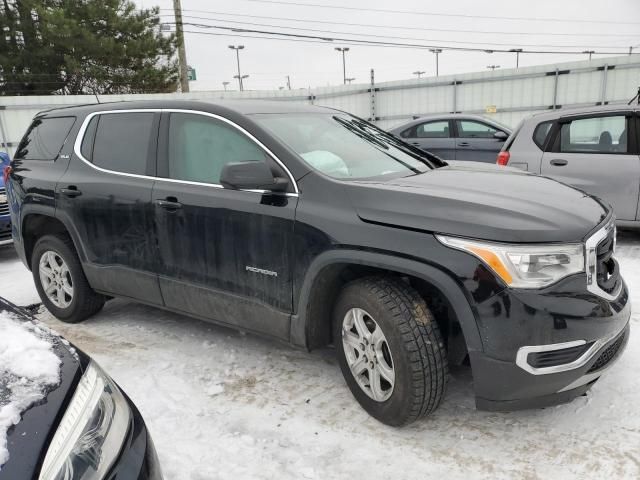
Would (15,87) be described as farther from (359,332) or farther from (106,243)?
(359,332)

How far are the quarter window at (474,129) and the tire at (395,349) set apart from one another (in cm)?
805

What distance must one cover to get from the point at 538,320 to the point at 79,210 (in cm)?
325

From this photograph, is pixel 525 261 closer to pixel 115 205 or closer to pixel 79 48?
pixel 115 205

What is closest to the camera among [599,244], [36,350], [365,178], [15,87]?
[36,350]

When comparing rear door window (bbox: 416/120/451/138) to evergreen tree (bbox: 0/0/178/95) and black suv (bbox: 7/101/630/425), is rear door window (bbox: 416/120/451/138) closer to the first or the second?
black suv (bbox: 7/101/630/425)

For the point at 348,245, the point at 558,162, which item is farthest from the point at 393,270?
the point at 558,162

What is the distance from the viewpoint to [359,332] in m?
2.60

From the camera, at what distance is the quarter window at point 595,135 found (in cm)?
555

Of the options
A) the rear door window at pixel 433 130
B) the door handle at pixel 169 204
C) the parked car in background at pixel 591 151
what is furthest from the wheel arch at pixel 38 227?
the rear door window at pixel 433 130

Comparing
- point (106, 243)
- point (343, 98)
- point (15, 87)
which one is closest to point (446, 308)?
point (106, 243)

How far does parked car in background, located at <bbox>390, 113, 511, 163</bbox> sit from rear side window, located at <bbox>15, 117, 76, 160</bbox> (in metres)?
7.12

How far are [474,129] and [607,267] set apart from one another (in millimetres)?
A: 7943

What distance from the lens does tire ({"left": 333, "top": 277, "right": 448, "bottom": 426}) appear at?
2381mm

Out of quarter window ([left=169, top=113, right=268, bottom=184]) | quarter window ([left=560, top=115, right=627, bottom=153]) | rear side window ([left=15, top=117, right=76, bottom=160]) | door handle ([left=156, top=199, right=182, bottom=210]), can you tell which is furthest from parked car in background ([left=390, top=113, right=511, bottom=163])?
door handle ([left=156, top=199, right=182, bottom=210])
